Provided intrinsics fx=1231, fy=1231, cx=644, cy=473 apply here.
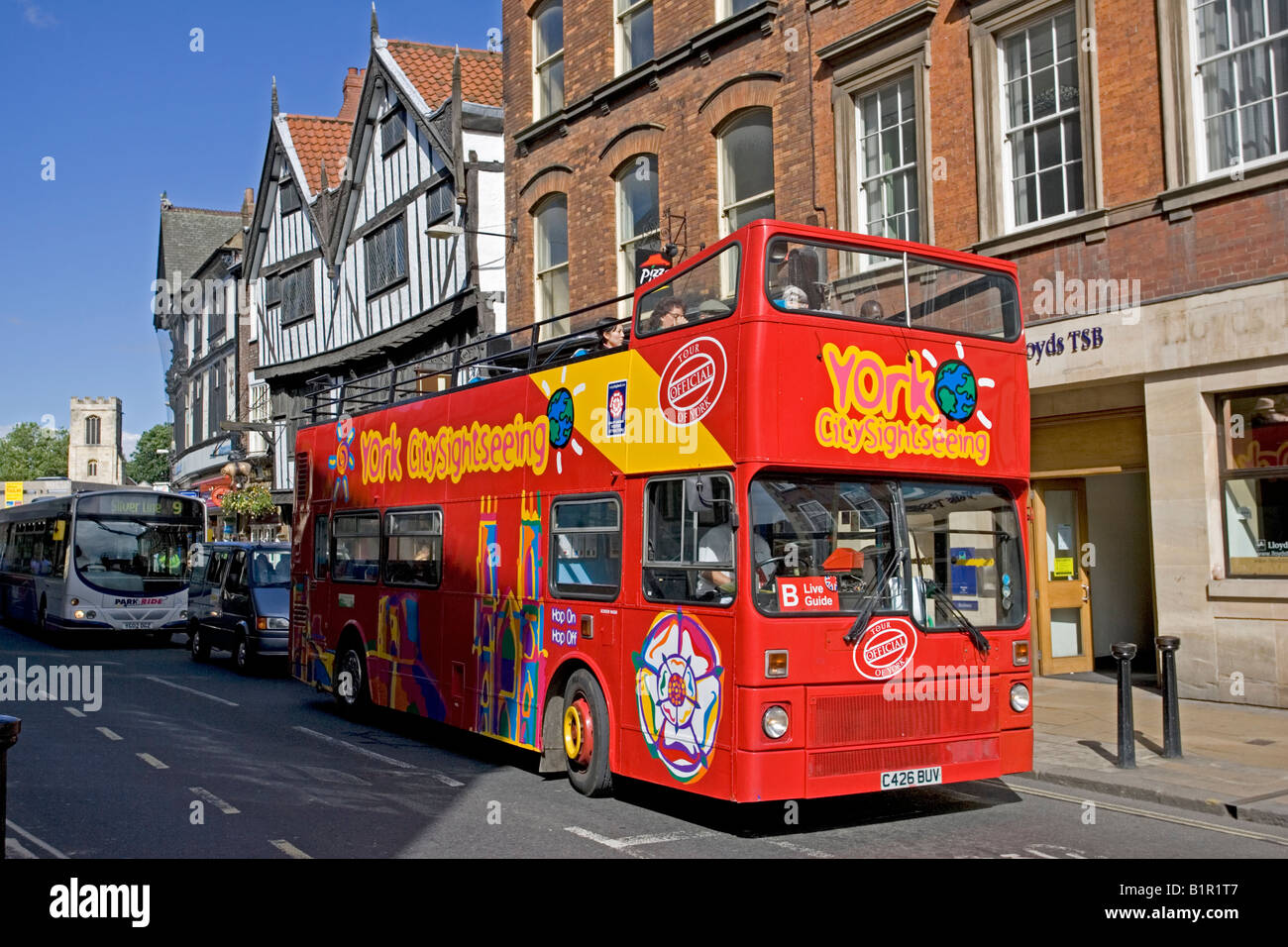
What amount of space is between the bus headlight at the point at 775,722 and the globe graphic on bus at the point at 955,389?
2.29 m

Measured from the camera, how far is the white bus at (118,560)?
22875 millimetres

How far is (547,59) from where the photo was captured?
22906 mm

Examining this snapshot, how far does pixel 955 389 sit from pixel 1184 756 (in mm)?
3994

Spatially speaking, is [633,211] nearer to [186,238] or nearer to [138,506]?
[138,506]

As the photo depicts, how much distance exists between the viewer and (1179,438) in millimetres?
13016

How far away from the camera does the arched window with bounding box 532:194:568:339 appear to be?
22.6 metres

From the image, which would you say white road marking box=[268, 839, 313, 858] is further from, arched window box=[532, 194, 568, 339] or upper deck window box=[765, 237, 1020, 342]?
arched window box=[532, 194, 568, 339]

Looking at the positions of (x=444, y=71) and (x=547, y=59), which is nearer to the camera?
(x=547, y=59)

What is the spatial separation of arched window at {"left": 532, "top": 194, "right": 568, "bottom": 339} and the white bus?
7810 millimetres

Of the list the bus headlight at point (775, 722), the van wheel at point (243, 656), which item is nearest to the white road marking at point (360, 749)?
the bus headlight at point (775, 722)

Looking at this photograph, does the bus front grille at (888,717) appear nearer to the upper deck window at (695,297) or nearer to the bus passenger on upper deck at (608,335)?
the upper deck window at (695,297)

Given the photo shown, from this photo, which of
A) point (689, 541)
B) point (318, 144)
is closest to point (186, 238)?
point (318, 144)
